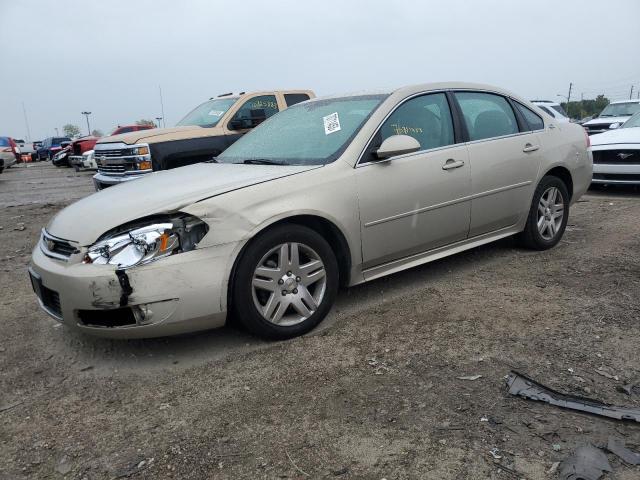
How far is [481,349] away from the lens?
312 centimetres

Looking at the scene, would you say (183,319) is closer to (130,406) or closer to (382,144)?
(130,406)

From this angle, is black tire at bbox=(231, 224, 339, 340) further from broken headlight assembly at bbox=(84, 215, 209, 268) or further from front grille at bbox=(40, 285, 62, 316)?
front grille at bbox=(40, 285, 62, 316)

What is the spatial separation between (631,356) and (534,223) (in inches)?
85.8

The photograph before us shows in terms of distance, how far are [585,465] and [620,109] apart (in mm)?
15436

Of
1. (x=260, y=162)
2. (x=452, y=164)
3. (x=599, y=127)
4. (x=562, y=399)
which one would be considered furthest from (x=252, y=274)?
(x=599, y=127)

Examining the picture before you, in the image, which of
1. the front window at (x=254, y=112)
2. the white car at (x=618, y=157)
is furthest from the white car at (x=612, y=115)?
the front window at (x=254, y=112)

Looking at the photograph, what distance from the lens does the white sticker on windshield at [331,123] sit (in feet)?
13.0

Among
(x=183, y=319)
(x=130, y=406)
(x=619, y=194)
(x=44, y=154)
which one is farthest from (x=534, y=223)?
(x=44, y=154)

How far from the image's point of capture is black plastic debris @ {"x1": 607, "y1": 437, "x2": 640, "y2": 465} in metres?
2.13

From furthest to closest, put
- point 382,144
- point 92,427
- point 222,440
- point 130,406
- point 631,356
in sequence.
→ point 382,144
point 631,356
point 130,406
point 92,427
point 222,440

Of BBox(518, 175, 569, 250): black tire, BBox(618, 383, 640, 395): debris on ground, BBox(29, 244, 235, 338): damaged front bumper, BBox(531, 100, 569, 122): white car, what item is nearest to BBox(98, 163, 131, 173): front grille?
BBox(29, 244, 235, 338): damaged front bumper

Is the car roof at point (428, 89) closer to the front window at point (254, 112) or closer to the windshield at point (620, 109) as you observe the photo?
the front window at point (254, 112)

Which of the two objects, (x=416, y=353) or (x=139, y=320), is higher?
(x=139, y=320)

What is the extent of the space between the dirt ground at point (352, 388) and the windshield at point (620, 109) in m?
12.3
